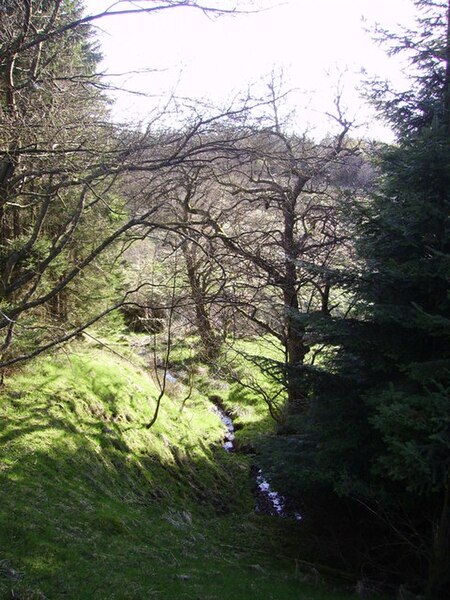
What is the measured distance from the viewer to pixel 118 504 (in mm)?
7453

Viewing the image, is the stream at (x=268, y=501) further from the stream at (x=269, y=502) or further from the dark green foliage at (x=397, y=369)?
the dark green foliage at (x=397, y=369)

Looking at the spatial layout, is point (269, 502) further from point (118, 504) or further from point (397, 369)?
point (397, 369)

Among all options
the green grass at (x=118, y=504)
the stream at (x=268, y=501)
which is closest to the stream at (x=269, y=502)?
the stream at (x=268, y=501)

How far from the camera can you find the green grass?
5.20m

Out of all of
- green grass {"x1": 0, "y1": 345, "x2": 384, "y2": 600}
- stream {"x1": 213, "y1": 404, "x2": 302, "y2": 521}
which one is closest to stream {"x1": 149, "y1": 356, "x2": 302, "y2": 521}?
stream {"x1": 213, "y1": 404, "x2": 302, "y2": 521}

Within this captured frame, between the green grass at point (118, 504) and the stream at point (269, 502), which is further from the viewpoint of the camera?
the stream at point (269, 502)

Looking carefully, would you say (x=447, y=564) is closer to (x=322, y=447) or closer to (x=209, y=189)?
(x=322, y=447)

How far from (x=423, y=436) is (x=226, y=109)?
5393 millimetres

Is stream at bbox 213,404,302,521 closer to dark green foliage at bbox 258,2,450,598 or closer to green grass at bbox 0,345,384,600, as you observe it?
green grass at bbox 0,345,384,600

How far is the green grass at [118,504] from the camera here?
520 centimetres

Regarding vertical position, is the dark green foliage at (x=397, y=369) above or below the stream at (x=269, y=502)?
above

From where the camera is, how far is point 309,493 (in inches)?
289

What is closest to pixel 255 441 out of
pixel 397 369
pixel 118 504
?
pixel 118 504

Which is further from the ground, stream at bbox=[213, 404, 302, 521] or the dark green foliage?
the dark green foliage
